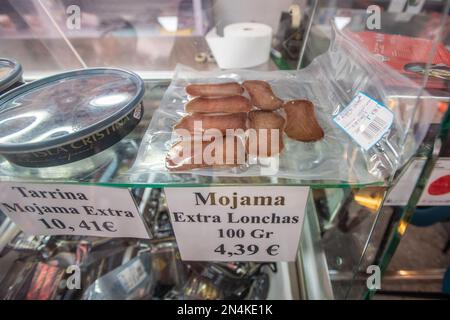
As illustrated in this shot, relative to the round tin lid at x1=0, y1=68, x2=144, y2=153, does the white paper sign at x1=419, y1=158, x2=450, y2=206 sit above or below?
below

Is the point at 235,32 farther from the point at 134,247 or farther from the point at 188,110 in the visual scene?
the point at 134,247

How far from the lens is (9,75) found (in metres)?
0.59

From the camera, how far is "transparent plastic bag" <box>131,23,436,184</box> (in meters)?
0.47

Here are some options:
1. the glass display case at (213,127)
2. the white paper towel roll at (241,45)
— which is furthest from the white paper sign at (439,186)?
the white paper towel roll at (241,45)

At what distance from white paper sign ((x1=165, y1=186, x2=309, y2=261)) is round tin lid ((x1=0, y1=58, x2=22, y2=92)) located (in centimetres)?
41

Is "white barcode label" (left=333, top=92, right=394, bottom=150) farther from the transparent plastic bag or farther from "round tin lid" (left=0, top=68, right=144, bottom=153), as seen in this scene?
"round tin lid" (left=0, top=68, right=144, bottom=153)

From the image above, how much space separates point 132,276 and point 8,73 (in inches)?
23.8

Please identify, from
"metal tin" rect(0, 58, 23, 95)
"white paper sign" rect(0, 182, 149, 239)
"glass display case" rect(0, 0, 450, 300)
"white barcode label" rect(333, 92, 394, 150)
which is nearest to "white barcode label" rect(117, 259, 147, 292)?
"glass display case" rect(0, 0, 450, 300)

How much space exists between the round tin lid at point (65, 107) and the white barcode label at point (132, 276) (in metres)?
0.51

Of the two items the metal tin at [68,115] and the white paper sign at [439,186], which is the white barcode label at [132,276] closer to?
the metal tin at [68,115]

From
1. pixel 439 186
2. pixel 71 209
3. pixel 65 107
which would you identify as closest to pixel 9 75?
pixel 65 107

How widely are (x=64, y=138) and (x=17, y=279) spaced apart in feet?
2.03

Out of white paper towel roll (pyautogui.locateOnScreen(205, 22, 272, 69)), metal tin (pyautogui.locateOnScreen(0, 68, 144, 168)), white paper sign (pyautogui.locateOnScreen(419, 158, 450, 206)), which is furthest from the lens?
white paper towel roll (pyautogui.locateOnScreen(205, 22, 272, 69))

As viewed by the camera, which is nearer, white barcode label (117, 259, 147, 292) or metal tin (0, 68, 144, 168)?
metal tin (0, 68, 144, 168)
